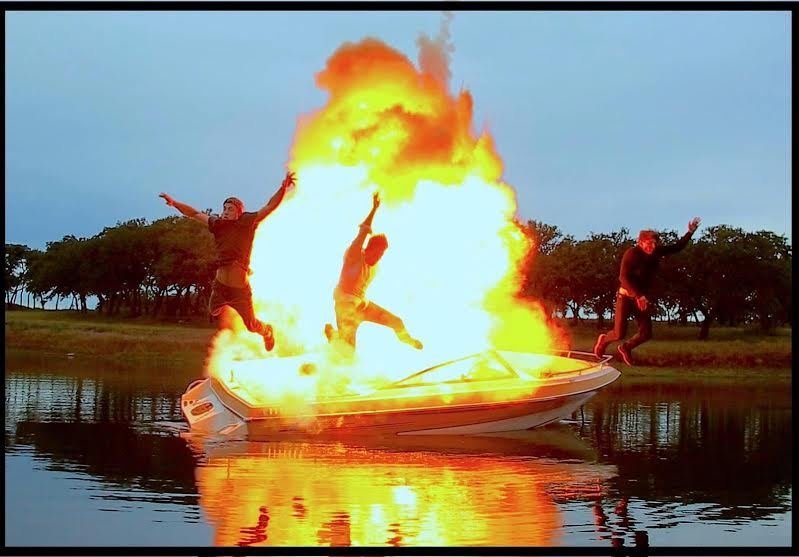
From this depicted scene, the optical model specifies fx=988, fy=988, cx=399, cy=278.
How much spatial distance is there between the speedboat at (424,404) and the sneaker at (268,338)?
0.71m

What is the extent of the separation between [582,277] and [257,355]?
68.0 ft

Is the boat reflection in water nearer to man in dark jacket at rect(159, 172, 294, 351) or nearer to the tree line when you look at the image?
man in dark jacket at rect(159, 172, 294, 351)

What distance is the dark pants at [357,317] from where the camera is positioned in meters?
19.7

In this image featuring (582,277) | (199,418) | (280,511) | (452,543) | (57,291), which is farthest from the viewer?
(57,291)

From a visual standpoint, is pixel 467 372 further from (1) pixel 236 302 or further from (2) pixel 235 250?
(2) pixel 235 250

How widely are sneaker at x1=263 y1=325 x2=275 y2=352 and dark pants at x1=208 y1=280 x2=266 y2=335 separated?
12.3 inches

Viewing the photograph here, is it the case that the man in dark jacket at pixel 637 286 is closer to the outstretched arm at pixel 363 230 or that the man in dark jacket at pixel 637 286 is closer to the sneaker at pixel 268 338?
the outstretched arm at pixel 363 230

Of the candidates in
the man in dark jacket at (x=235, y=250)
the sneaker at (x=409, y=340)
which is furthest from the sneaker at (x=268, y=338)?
the sneaker at (x=409, y=340)

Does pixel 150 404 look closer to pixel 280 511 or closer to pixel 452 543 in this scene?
pixel 280 511

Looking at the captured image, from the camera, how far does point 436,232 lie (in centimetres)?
2173

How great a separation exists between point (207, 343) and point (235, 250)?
23.3 metres

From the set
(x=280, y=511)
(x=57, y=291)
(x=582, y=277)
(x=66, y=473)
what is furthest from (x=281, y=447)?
(x=57, y=291)

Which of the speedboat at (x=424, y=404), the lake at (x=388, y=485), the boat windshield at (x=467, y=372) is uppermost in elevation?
the boat windshield at (x=467, y=372)

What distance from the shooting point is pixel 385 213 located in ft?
70.6
